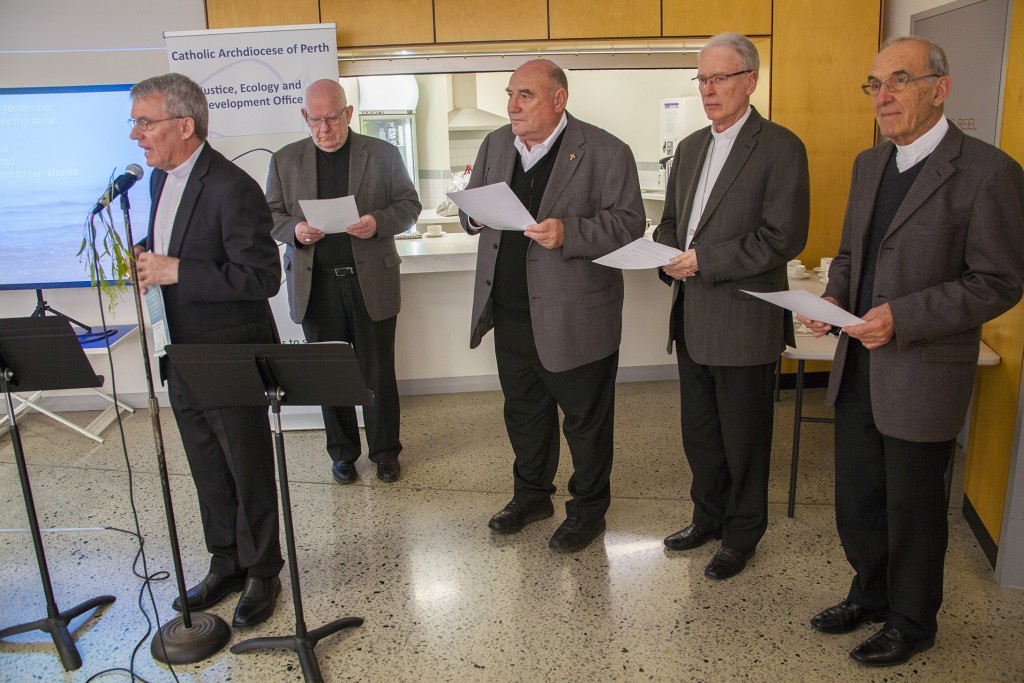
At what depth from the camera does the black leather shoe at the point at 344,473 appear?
3.97m

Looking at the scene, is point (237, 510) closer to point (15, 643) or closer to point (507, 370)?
point (15, 643)

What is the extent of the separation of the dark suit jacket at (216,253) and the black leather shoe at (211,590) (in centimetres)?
91

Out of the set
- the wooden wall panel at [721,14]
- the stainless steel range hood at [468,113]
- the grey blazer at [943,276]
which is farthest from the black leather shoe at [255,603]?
the wooden wall panel at [721,14]

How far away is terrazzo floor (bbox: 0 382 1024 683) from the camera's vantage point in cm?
253

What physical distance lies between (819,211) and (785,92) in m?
0.75

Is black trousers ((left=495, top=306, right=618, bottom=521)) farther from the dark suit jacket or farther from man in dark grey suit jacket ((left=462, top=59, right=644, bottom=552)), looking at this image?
the dark suit jacket

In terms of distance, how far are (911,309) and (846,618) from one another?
1.07m

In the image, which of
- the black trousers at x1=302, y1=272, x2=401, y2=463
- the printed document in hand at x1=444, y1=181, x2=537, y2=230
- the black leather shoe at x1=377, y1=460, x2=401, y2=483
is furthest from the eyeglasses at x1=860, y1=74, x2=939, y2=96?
the black leather shoe at x1=377, y1=460, x2=401, y2=483

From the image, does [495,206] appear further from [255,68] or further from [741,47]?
[255,68]

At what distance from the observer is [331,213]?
3.44m

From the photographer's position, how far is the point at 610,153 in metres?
2.95

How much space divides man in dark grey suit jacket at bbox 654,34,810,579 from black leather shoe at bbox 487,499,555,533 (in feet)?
2.29

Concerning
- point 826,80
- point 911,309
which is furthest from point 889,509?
point 826,80

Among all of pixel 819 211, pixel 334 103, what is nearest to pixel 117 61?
pixel 334 103
